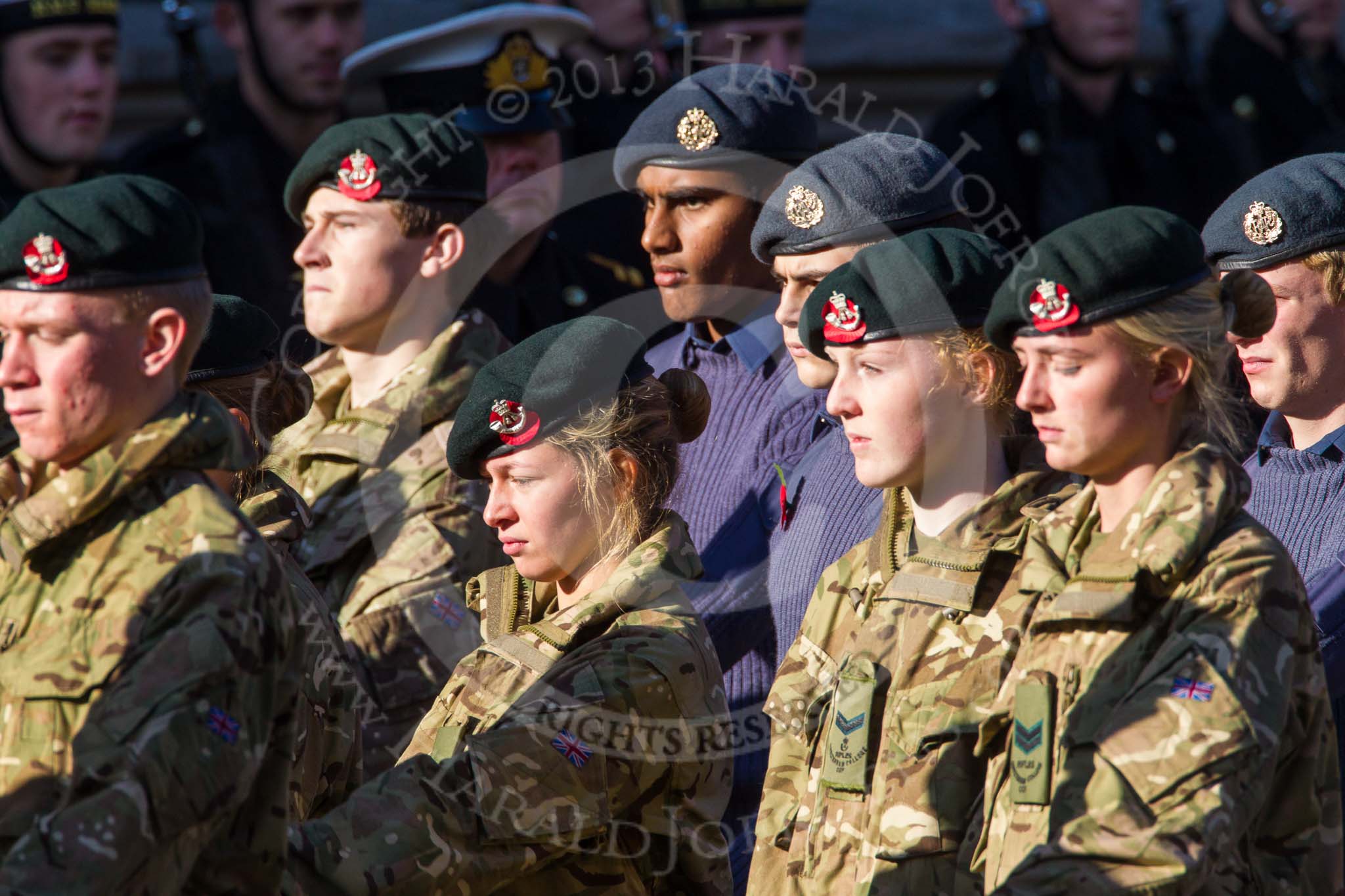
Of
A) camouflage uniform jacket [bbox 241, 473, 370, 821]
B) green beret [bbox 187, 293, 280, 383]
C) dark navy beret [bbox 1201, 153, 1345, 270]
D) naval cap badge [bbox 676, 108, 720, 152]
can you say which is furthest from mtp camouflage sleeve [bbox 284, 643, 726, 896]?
naval cap badge [bbox 676, 108, 720, 152]

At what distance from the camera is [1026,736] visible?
272 centimetres

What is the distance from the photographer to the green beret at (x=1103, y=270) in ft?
8.93

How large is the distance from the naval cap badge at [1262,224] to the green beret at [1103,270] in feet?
3.12

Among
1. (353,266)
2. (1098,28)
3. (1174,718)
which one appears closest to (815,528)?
(353,266)

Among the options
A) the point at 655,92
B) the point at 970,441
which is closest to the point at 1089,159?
the point at 655,92

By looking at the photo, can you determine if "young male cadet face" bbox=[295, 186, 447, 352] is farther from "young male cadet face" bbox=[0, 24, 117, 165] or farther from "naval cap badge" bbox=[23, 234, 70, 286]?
"young male cadet face" bbox=[0, 24, 117, 165]

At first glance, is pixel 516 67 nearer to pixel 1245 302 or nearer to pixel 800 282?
pixel 800 282

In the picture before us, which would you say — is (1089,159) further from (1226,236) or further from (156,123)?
(156,123)

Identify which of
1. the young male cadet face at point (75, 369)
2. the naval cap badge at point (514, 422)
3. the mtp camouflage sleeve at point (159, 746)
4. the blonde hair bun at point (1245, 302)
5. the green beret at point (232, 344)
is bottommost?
the green beret at point (232, 344)

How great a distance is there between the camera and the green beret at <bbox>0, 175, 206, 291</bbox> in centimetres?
253

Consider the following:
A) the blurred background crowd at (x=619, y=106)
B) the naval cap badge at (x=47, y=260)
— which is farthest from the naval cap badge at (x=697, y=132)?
the naval cap badge at (x=47, y=260)

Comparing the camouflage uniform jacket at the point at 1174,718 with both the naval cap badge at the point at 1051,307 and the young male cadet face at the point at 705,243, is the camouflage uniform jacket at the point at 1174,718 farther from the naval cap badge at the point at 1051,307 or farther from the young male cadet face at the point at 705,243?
the young male cadet face at the point at 705,243

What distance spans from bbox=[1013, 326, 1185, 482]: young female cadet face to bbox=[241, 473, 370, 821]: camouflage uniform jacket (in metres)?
1.45

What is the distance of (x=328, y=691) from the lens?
12.3ft
